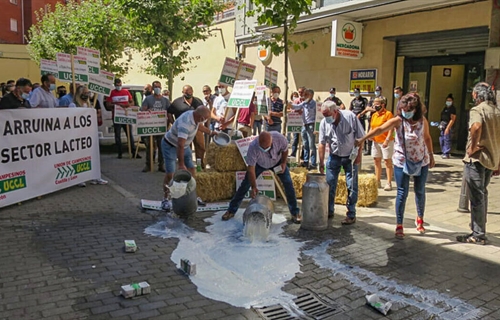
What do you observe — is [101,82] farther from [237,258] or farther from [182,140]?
[237,258]

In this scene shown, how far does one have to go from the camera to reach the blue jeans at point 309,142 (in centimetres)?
1092

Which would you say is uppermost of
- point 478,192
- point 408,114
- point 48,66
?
point 48,66

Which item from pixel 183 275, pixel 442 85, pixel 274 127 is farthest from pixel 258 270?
pixel 442 85

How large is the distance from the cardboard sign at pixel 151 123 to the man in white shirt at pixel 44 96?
5.98 ft

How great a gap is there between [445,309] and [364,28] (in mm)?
12093

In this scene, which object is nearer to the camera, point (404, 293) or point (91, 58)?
point (404, 293)

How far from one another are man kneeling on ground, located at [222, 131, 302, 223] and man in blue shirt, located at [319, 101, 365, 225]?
0.60 meters

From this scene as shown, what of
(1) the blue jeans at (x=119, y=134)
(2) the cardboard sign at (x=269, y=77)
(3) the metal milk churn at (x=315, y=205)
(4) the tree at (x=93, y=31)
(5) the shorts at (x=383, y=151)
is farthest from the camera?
(4) the tree at (x=93, y=31)

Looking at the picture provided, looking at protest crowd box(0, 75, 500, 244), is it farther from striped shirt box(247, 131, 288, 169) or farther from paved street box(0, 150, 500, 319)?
paved street box(0, 150, 500, 319)

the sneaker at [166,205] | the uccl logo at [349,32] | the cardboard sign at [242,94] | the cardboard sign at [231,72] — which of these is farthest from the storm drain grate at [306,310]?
the uccl logo at [349,32]

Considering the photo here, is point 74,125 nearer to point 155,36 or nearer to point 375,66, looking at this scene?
point 155,36

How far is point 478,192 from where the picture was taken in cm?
567

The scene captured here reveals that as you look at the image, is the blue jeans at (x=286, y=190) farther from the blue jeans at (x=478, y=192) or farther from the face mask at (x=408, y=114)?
the blue jeans at (x=478, y=192)

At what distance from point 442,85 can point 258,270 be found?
12035 millimetres
